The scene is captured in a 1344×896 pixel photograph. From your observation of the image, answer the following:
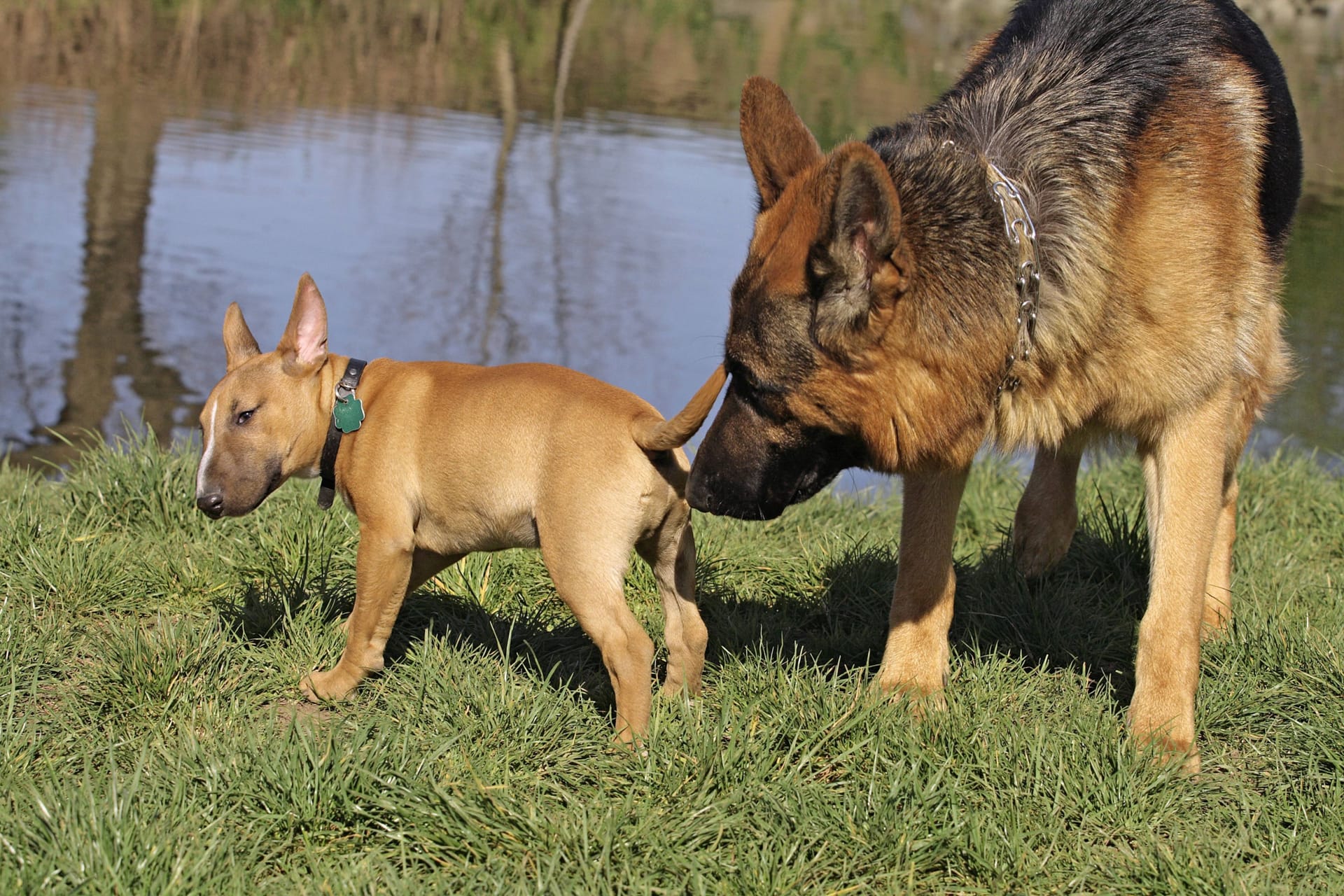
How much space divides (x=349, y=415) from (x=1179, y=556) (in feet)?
8.52

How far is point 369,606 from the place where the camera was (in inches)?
150

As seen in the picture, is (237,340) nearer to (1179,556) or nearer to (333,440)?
(333,440)

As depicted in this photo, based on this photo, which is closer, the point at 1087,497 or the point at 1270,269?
the point at 1270,269

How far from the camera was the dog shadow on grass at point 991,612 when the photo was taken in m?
4.39

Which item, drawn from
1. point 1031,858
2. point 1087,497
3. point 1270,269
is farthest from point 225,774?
point 1087,497

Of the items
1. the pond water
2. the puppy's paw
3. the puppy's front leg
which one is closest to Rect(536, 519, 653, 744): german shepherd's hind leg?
the puppy's front leg

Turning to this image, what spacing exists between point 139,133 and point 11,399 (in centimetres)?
534

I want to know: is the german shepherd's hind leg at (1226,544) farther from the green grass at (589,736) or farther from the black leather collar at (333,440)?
the black leather collar at (333,440)

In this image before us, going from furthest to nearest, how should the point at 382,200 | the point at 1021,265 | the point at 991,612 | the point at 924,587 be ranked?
the point at 382,200 < the point at 991,612 < the point at 924,587 < the point at 1021,265

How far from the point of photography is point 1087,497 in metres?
6.23

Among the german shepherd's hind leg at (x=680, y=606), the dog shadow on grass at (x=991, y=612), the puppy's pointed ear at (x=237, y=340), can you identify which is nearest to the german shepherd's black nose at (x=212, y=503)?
the puppy's pointed ear at (x=237, y=340)

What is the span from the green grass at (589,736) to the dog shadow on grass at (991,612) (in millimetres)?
16

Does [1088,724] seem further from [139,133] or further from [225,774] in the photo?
[139,133]

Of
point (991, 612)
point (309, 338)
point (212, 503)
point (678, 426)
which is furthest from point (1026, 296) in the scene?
point (212, 503)
